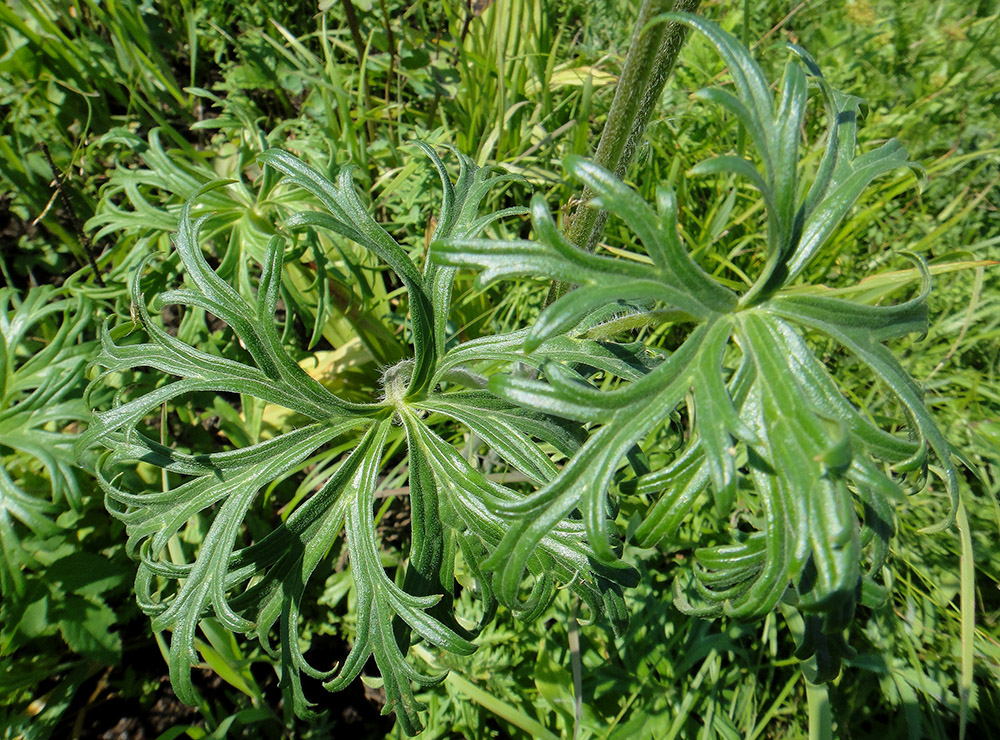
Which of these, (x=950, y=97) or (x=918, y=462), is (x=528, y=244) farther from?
(x=950, y=97)

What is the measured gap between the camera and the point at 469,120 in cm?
284

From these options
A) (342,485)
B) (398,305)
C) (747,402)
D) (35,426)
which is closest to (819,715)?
(747,402)

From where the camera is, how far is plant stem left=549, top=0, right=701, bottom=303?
3.77 feet

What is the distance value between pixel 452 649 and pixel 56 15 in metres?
3.41

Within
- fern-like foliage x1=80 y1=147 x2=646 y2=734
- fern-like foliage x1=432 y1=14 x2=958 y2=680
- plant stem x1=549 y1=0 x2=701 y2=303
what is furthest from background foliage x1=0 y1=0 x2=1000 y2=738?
fern-like foliage x1=432 y1=14 x2=958 y2=680

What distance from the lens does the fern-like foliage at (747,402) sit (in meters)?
0.93

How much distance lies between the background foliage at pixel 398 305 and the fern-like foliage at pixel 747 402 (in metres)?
0.63

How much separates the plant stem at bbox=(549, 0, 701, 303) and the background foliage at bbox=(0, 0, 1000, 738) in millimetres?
446

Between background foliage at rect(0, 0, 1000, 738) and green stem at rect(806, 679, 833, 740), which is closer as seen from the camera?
green stem at rect(806, 679, 833, 740)

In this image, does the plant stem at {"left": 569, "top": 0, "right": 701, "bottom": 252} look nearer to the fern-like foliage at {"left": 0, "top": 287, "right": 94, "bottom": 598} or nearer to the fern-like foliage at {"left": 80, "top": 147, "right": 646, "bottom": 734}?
the fern-like foliage at {"left": 80, "top": 147, "right": 646, "bottom": 734}

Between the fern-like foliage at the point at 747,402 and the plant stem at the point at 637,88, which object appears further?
the plant stem at the point at 637,88

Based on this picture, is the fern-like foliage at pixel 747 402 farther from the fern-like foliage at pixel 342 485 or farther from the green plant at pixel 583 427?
the fern-like foliage at pixel 342 485

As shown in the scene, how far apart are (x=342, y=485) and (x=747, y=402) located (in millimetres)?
905

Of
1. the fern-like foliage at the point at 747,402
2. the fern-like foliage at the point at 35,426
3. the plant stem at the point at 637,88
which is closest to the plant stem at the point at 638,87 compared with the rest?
the plant stem at the point at 637,88
